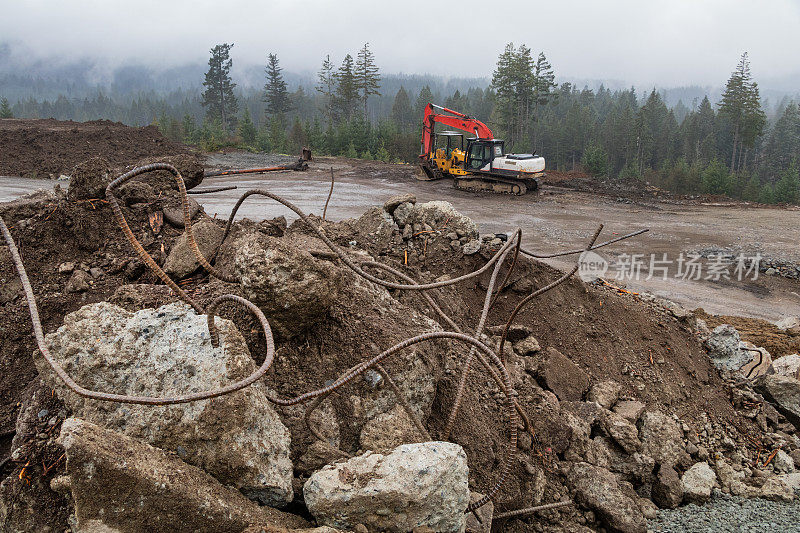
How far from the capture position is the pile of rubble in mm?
2418

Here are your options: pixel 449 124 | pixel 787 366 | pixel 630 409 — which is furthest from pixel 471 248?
pixel 449 124

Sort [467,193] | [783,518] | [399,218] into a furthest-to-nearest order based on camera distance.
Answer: [467,193]
[399,218]
[783,518]

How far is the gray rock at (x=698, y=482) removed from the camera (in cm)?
419

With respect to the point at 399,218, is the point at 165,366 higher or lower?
lower

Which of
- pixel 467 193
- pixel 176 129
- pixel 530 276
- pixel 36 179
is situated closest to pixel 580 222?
pixel 467 193

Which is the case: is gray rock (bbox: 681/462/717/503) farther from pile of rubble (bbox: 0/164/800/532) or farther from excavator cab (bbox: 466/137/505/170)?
excavator cab (bbox: 466/137/505/170)

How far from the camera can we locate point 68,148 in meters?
25.1

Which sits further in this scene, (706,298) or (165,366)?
(706,298)

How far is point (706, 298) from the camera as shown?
11484 millimetres

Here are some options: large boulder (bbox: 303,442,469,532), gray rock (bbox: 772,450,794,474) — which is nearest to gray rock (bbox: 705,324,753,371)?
gray rock (bbox: 772,450,794,474)

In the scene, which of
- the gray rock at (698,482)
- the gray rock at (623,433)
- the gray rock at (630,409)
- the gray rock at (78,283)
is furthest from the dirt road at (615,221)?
the gray rock at (78,283)

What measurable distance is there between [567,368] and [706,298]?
8441mm

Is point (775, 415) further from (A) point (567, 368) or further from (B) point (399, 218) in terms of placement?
(B) point (399, 218)

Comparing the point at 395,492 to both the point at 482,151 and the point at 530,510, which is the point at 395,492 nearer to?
the point at 530,510
